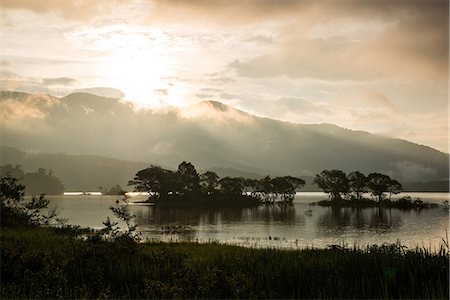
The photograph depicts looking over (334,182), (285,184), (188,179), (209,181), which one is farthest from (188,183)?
(334,182)

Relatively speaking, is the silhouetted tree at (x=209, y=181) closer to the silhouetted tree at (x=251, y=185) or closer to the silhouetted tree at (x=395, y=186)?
the silhouetted tree at (x=251, y=185)

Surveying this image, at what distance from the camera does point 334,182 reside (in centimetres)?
14150

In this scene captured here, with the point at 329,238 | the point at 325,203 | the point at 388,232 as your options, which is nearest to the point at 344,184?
the point at 325,203

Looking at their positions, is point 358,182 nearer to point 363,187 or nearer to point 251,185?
point 363,187

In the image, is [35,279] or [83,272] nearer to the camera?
[35,279]

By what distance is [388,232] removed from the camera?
58.8m

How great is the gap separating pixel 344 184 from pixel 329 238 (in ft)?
298

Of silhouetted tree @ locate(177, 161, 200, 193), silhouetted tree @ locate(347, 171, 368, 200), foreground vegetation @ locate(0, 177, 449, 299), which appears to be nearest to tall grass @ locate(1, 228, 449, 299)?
foreground vegetation @ locate(0, 177, 449, 299)

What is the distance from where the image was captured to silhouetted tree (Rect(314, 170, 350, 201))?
452 feet

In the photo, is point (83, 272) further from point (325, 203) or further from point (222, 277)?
point (325, 203)

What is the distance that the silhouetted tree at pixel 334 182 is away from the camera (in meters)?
138

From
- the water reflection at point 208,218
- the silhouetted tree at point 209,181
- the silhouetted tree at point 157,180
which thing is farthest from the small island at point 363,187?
the silhouetted tree at point 157,180

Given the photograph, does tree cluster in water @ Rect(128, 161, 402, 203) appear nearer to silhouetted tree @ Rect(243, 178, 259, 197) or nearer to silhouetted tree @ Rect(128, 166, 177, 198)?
silhouetted tree @ Rect(128, 166, 177, 198)

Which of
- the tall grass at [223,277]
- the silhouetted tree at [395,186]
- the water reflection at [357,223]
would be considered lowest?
Result: the water reflection at [357,223]
